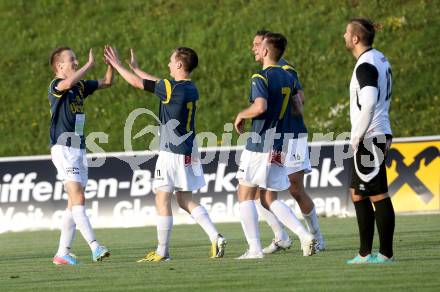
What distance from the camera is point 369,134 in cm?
1054

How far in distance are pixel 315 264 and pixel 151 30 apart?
903 inches

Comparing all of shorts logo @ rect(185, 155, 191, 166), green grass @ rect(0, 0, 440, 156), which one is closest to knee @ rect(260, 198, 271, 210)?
shorts logo @ rect(185, 155, 191, 166)

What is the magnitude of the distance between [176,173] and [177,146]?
11.0 inches

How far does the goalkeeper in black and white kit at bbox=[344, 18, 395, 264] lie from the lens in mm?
10328

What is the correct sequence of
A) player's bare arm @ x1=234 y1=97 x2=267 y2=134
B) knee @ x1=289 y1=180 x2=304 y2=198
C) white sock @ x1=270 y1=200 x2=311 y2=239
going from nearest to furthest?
player's bare arm @ x1=234 y1=97 x2=267 y2=134 → white sock @ x1=270 y1=200 x2=311 y2=239 → knee @ x1=289 y1=180 x2=304 y2=198

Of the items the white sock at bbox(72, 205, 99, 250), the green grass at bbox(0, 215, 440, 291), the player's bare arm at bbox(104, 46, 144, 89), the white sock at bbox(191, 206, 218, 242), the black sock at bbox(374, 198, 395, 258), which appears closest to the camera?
the green grass at bbox(0, 215, 440, 291)

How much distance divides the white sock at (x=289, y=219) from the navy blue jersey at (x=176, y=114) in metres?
1.15

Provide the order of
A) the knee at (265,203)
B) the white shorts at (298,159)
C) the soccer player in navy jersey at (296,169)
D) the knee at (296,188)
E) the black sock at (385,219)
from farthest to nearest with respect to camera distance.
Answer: the knee at (296,188)
the white shorts at (298,159)
the knee at (265,203)
the soccer player in navy jersey at (296,169)
the black sock at (385,219)

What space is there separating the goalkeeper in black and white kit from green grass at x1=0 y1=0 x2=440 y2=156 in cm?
1646

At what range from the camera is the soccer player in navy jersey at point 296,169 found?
506 inches

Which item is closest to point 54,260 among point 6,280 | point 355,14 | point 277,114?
point 6,280

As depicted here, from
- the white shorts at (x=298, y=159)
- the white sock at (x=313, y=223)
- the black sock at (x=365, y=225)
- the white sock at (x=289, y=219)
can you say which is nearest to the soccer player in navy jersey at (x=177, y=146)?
the white sock at (x=289, y=219)

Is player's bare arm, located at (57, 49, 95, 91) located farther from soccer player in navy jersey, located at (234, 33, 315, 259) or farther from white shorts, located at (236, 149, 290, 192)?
white shorts, located at (236, 149, 290, 192)

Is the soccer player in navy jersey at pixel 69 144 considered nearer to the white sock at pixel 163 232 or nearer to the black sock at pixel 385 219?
the white sock at pixel 163 232
